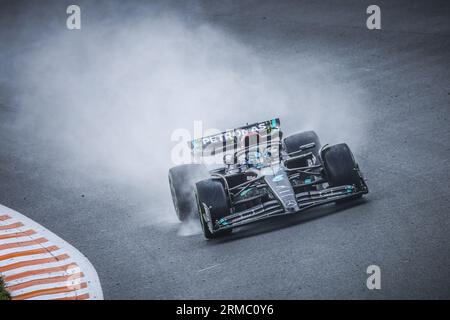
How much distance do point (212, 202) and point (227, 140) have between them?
1.69 m

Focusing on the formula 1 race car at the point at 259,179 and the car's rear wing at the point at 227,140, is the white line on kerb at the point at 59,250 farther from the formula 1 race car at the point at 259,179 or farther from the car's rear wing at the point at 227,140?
the car's rear wing at the point at 227,140

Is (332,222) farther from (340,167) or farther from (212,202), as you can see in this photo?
(212,202)

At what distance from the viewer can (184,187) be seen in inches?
402

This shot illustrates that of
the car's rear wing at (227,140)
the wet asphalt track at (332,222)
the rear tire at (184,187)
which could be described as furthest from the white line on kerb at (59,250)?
the car's rear wing at (227,140)

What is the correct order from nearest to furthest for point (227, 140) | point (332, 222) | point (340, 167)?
point (332, 222) < point (340, 167) < point (227, 140)

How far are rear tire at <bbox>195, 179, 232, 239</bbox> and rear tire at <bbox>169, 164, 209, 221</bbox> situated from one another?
63 centimetres

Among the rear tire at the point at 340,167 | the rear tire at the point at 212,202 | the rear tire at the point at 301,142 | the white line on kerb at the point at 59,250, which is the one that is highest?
the rear tire at the point at 301,142

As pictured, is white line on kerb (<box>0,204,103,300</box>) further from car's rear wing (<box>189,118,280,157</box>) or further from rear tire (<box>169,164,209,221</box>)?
car's rear wing (<box>189,118,280,157</box>)

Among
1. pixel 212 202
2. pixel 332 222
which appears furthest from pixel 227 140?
pixel 332 222

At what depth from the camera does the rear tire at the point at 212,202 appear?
30.4 ft

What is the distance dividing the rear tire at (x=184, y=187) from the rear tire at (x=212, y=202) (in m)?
0.63

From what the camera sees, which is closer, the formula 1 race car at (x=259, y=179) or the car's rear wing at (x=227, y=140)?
the formula 1 race car at (x=259, y=179)
